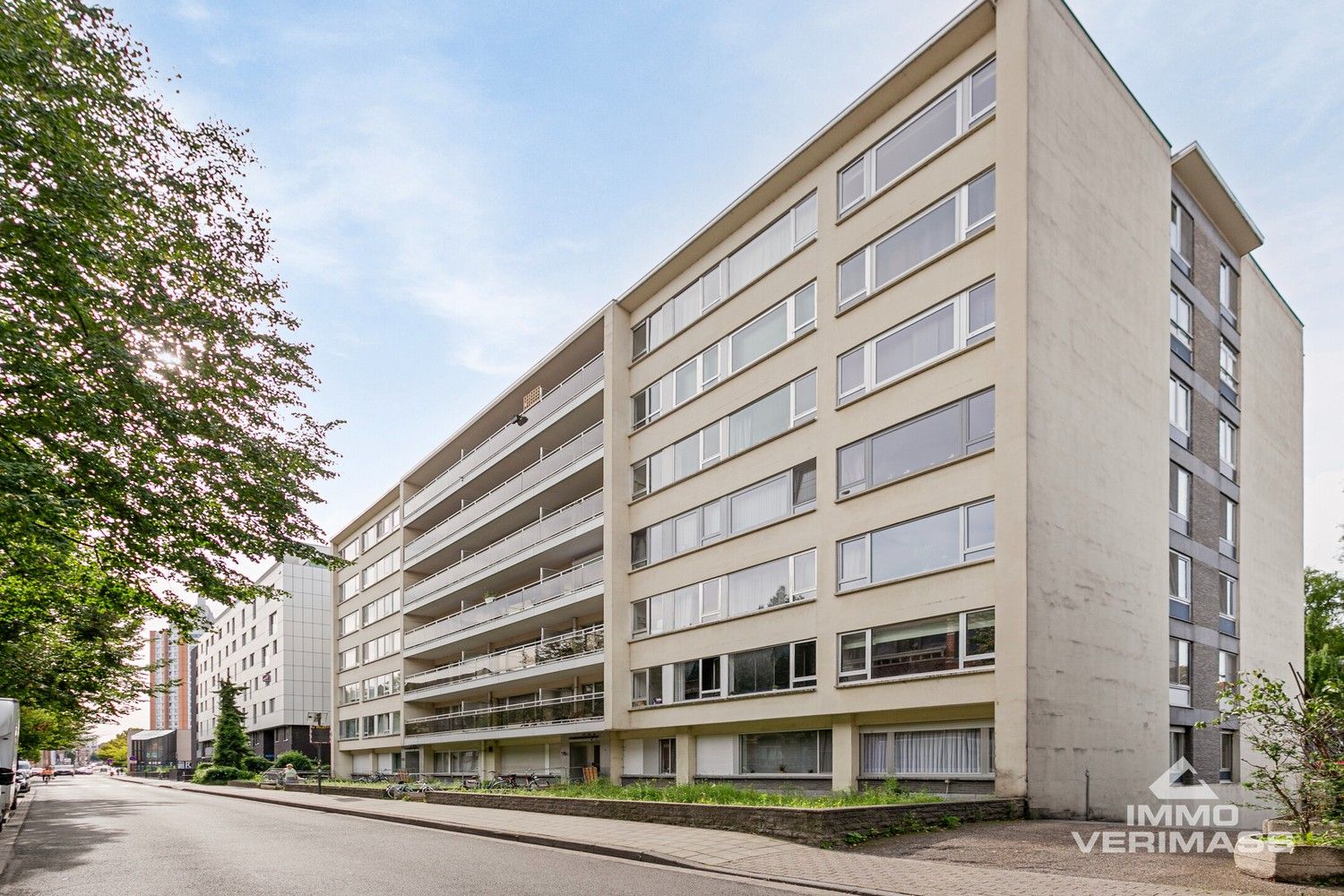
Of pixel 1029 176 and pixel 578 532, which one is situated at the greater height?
pixel 1029 176

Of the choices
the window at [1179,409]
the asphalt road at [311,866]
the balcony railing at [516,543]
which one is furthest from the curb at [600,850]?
the window at [1179,409]

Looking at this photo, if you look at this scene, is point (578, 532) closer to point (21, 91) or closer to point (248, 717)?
point (21, 91)

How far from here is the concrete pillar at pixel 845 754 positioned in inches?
895

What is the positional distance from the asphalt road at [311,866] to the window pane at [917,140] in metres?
16.3

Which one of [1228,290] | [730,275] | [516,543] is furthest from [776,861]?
[516,543]

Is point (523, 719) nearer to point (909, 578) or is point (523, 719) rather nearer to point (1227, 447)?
point (909, 578)

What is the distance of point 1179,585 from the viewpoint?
25.2m

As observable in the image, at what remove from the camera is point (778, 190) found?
27.9 m

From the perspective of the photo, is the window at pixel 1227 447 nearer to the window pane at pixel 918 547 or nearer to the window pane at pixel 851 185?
the window pane at pixel 918 547

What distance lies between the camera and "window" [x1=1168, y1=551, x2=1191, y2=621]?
975 inches

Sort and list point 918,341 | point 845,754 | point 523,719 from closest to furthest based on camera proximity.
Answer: point 918,341 → point 845,754 → point 523,719

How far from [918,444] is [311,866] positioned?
563 inches

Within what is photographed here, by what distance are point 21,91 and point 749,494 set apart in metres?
19.1

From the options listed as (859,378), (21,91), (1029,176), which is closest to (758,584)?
(859,378)
